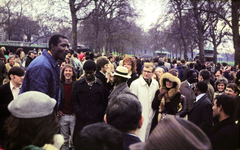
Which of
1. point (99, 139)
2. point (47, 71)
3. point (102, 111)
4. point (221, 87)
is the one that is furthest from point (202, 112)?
point (99, 139)

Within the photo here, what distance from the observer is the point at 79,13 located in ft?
71.2

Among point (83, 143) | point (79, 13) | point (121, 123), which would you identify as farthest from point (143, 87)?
point (79, 13)

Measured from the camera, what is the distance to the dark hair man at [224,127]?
271 cm

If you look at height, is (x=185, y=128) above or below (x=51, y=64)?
below

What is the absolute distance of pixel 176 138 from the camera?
3.56ft

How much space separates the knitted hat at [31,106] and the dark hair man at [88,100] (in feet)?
7.97

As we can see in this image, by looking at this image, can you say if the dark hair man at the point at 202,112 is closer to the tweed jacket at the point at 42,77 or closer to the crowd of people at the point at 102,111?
the crowd of people at the point at 102,111

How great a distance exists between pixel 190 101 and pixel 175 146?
16.1 feet

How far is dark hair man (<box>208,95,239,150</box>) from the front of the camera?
2715 millimetres

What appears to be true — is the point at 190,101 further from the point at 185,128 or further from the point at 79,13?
the point at 79,13

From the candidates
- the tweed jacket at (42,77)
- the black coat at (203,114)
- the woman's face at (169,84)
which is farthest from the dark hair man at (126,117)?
the woman's face at (169,84)

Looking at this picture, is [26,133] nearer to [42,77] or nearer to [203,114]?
[42,77]

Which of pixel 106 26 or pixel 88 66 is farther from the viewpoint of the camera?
pixel 106 26

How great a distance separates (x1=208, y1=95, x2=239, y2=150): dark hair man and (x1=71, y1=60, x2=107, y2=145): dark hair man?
2146 mm
